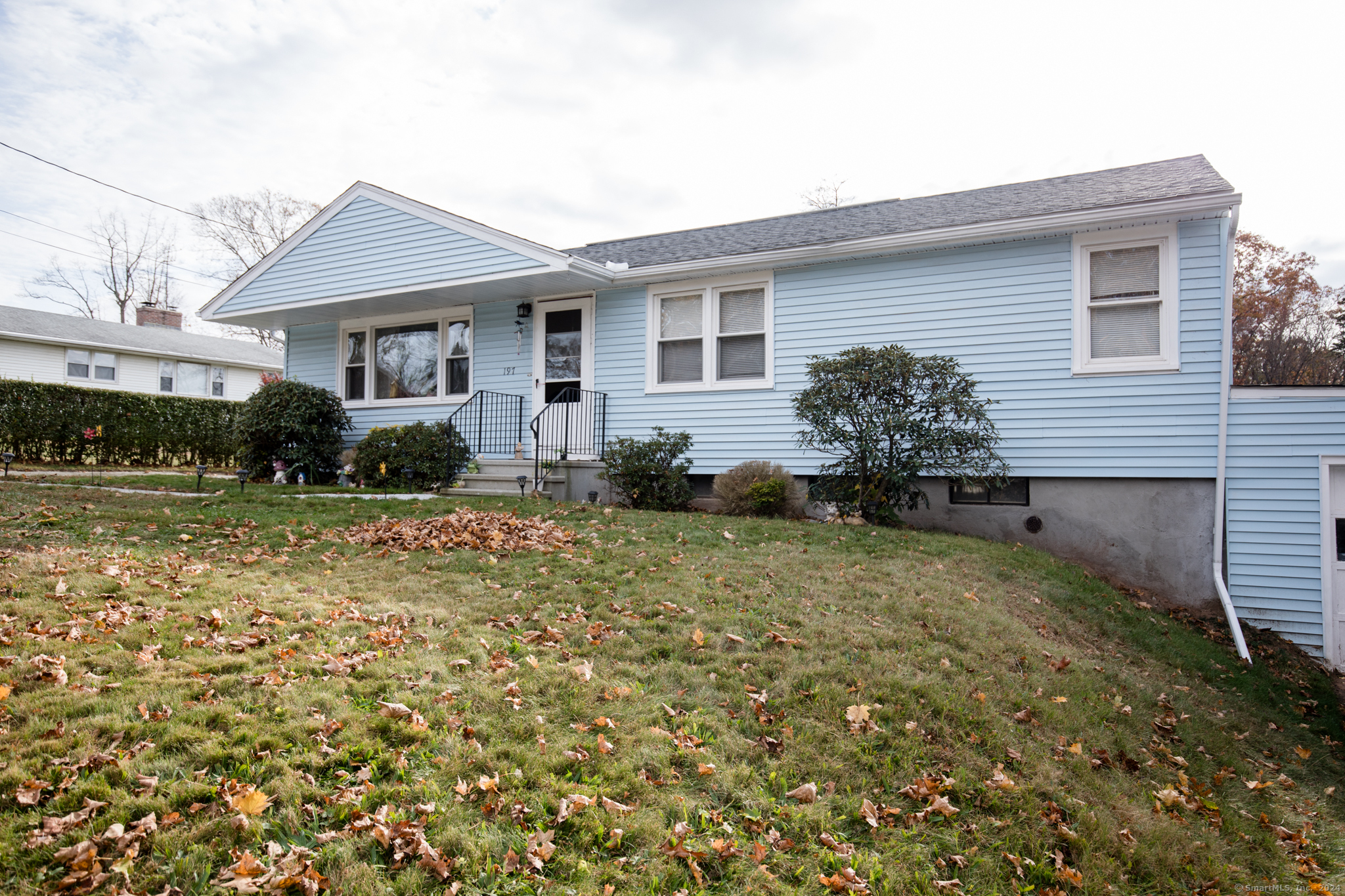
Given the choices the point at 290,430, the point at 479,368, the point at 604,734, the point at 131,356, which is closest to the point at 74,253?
the point at 131,356

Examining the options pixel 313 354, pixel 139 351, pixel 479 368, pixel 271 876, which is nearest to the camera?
pixel 271 876

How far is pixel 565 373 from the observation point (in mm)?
11344

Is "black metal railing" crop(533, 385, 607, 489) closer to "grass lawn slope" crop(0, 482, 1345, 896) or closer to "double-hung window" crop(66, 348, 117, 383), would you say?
"grass lawn slope" crop(0, 482, 1345, 896)

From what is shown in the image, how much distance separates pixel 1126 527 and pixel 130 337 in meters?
29.3

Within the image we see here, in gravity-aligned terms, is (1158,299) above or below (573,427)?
above

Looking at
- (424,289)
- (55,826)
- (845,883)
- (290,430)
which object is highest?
(424,289)

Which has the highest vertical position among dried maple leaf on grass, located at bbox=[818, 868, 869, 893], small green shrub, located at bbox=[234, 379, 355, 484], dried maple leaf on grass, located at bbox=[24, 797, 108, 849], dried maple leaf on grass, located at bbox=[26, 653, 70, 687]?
small green shrub, located at bbox=[234, 379, 355, 484]

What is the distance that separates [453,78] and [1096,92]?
13.6 metres

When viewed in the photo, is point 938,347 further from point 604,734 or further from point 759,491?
point 604,734

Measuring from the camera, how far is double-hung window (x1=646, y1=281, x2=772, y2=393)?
1006cm

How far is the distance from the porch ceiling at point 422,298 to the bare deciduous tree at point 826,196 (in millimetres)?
14949

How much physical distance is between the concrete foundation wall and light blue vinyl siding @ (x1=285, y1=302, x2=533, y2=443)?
7122mm

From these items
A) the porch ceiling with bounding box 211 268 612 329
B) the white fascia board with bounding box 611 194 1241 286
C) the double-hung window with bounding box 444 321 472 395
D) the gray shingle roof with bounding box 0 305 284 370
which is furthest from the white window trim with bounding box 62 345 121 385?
the white fascia board with bounding box 611 194 1241 286

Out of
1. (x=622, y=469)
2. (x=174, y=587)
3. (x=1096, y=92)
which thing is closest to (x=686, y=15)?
(x=622, y=469)
